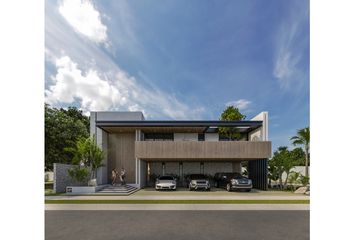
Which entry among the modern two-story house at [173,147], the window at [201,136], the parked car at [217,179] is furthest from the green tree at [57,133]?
the parked car at [217,179]

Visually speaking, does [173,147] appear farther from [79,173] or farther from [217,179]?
[79,173]

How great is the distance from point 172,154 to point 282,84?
2132cm

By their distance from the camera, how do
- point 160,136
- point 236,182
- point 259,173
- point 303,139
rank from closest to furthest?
1. point 236,182
2. point 259,173
3. point 160,136
4. point 303,139

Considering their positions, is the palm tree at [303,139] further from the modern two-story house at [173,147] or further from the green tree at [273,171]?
the modern two-story house at [173,147]

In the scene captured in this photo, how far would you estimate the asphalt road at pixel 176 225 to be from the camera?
694cm

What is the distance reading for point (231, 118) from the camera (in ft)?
84.7

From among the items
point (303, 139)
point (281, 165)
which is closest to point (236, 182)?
point (281, 165)

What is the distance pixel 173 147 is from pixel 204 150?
2.62 meters

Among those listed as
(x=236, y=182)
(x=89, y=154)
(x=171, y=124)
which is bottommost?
(x=236, y=182)

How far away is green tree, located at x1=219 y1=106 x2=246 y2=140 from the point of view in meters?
24.1

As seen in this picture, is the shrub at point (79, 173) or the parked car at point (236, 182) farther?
the shrub at point (79, 173)

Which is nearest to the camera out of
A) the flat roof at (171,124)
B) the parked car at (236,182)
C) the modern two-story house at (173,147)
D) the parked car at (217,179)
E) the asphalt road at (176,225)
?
the asphalt road at (176,225)

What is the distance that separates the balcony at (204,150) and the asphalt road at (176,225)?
8817 mm
